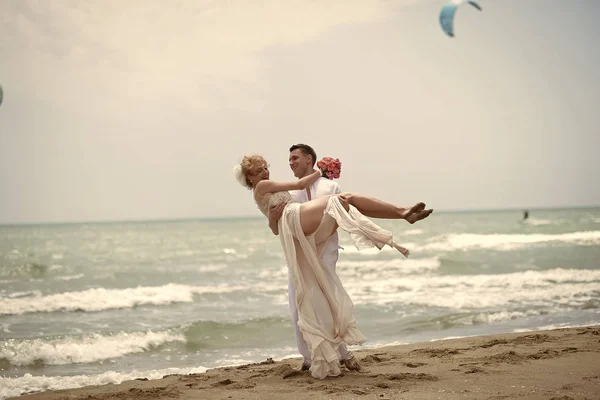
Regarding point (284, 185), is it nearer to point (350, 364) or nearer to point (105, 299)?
point (350, 364)

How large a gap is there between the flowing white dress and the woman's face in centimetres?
18

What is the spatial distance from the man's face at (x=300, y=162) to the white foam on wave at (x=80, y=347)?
363 cm

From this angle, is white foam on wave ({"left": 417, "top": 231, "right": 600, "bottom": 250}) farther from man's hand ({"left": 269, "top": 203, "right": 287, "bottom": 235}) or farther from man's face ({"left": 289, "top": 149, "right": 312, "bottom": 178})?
man's hand ({"left": 269, "top": 203, "right": 287, "bottom": 235})

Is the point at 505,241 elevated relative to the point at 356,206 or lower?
elevated

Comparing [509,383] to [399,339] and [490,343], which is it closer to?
[490,343]

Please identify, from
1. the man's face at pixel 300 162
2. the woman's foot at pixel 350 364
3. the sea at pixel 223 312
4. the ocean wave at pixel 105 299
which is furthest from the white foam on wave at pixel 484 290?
the man's face at pixel 300 162

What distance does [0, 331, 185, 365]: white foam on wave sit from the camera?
745 centimetres

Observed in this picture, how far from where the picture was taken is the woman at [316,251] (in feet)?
16.4

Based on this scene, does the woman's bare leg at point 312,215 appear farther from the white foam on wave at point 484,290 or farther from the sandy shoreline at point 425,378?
the white foam on wave at point 484,290

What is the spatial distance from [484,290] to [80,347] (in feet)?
25.8

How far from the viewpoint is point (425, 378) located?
490 centimetres

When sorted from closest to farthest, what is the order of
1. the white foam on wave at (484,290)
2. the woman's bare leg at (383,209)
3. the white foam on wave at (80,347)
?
the woman's bare leg at (383,209)
the white foam on wave at (80,347)
the white foam on wave at (484,290)

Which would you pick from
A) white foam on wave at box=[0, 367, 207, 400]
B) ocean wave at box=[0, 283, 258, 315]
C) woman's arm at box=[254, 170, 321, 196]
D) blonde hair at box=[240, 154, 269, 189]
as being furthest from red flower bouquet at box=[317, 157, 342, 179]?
ocean wave at box=[0, 283, 258, 315]

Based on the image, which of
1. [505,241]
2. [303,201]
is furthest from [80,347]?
[505,241]
